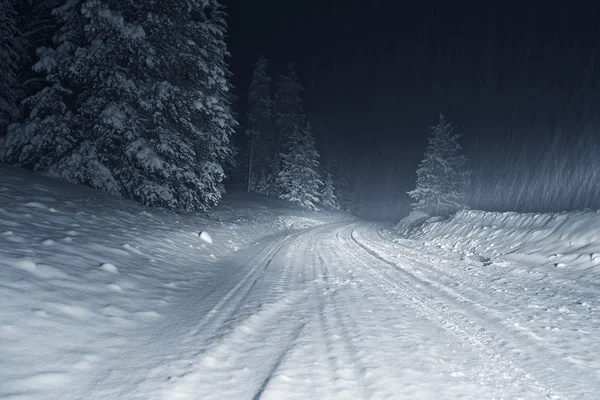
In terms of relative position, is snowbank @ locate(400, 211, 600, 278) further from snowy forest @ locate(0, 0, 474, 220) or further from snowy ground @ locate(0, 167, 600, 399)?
snowy forest @ locate(0, 0, 474, 220)

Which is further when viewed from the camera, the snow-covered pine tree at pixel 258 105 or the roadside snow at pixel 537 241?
the snow-covered pine tree at pixel 258 105

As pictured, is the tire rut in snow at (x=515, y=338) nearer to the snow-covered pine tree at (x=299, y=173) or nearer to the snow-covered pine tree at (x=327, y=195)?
the snow-covered pine tree at (x=299, y=173)

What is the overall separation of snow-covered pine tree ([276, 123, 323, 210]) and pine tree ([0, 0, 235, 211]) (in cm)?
2455

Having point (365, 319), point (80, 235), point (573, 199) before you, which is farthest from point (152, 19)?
point (573, 199)

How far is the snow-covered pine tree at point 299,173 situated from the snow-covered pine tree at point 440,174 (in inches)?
484

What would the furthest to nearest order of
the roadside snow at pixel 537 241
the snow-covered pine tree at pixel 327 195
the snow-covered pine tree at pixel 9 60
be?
the snow-covered pine tree at pixel 327 195 < the snow-covered pine tree at pixel 9 60 < the roadside snow at pixel 537 241

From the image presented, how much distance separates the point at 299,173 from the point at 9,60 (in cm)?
2906

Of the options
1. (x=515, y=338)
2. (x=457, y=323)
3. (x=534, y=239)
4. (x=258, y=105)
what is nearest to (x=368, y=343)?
(x=457, y=323)

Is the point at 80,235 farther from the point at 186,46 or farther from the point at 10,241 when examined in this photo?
the point at 186,46

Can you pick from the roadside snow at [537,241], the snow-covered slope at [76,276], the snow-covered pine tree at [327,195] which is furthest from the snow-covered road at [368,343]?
the snow-covered pine tree at [327,195]

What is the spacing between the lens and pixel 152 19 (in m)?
12.7

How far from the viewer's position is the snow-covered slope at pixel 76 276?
3133 millimetres

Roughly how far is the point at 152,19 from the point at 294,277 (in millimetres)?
12032

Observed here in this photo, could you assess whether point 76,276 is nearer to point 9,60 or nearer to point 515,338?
point 515,338
